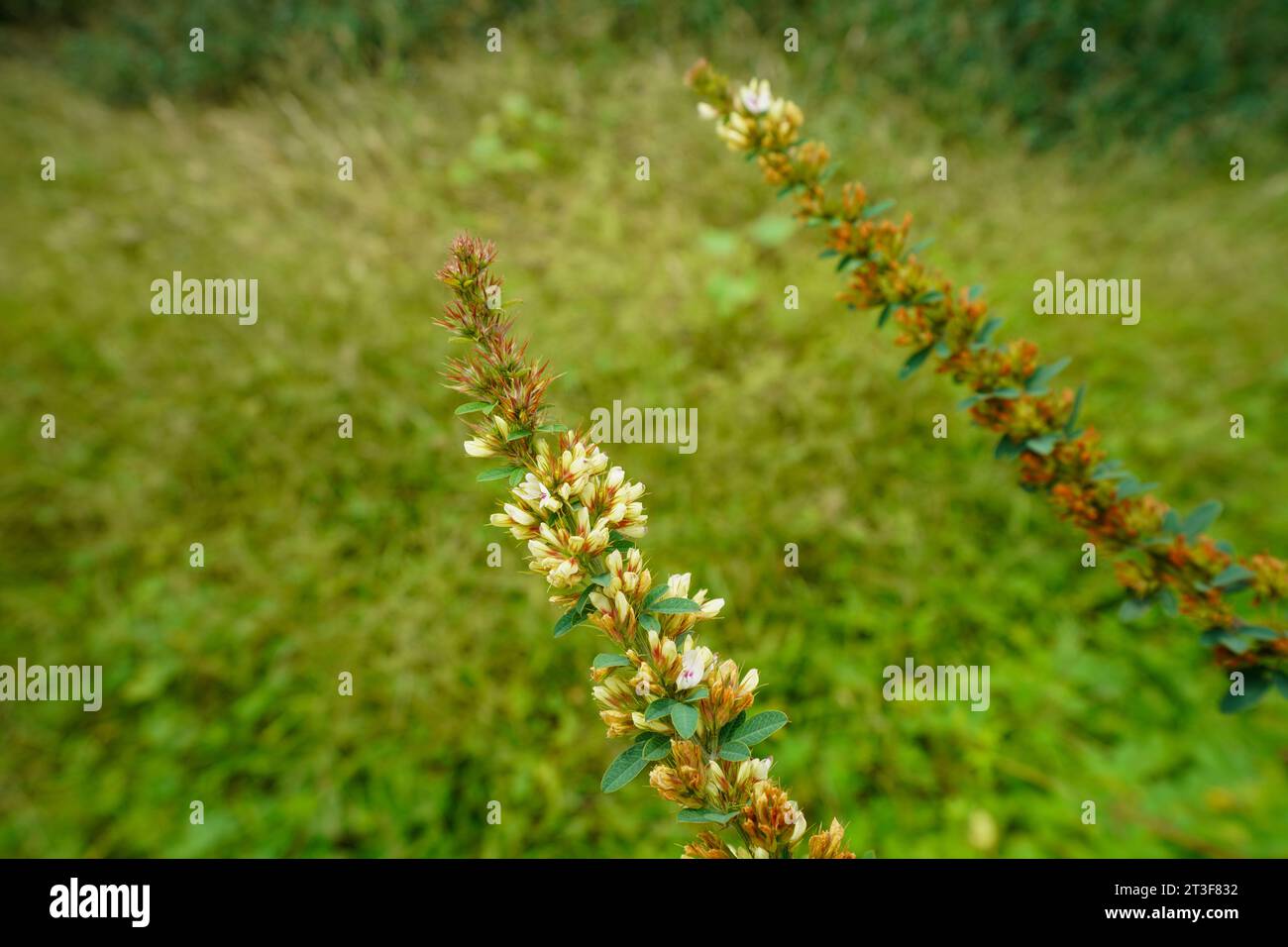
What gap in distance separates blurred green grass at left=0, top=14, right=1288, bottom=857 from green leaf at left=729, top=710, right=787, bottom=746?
2.22m

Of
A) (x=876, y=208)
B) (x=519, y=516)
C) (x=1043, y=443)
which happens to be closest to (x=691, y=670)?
(x=519, y=516)

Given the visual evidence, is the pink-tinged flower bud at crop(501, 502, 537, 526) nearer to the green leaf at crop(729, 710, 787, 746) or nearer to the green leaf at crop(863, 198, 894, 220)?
the green leaf at crop(729, 710, 787, 746)

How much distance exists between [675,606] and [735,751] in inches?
6.4

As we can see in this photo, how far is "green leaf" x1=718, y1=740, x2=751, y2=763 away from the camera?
79cm

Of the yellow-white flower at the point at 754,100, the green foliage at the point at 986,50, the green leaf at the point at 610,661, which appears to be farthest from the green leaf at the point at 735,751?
the green foliage at the point at 986,50

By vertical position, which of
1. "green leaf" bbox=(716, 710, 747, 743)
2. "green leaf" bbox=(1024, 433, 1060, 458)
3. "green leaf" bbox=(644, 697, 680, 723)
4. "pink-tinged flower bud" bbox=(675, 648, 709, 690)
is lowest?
"green leaf" bbox=(716, 710, 747, 743)

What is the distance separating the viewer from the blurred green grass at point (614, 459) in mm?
2949

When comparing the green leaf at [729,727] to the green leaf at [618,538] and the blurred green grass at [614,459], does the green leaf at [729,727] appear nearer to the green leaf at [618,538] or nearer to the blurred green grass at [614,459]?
the green leaf at [618,538]

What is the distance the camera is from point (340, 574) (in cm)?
375

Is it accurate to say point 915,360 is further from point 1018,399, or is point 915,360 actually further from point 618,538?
point 618,538

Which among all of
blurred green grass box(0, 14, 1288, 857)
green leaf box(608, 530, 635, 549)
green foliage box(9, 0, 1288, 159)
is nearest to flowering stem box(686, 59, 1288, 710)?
green leaf box(608, 530, 635, 549)

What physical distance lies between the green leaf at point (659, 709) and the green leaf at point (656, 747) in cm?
4
